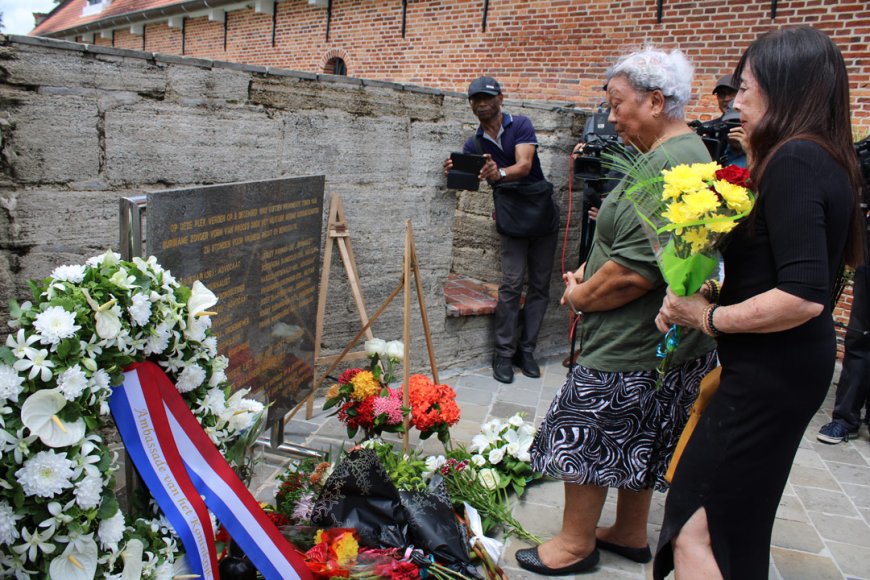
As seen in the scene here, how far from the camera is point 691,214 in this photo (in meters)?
1.85

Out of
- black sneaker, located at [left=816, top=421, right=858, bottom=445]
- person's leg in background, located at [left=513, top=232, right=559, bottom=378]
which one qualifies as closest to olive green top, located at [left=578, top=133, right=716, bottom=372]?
black sneaker, located at [left=816, top=421, right=858, bottom=445]

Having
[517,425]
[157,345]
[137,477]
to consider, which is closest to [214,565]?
[137,477]

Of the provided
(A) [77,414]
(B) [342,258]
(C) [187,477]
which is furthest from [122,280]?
(B) [342,258]

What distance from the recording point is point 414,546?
2.64 m

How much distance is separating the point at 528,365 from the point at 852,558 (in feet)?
8.50

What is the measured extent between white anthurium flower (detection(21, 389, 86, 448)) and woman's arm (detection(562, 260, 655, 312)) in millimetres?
1638

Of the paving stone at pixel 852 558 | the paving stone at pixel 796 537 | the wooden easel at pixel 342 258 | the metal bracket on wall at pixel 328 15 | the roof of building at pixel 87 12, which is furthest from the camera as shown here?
the roof of building at pixel 87 12

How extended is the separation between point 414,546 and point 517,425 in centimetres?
114

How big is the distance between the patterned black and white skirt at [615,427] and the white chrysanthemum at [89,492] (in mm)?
1534

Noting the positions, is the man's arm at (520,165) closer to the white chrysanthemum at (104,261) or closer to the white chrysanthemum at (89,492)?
the white chrysanthemum at (104,261)

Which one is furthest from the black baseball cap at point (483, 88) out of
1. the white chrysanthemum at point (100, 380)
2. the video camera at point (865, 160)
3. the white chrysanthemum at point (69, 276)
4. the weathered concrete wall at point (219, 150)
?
the white chrysanthemum at point (100, 380)

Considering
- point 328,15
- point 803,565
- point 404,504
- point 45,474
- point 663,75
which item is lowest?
point 803,565

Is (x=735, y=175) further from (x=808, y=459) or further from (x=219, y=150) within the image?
(x=808, y=459)

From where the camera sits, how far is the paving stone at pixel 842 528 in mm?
3318
